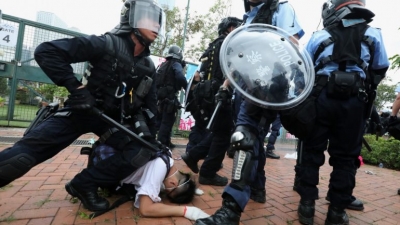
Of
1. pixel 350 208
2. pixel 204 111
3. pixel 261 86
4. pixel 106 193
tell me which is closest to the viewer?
pixel 261 86

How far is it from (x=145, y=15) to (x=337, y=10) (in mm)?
1582

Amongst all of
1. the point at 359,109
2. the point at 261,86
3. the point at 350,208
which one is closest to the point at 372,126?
the point at 350,208

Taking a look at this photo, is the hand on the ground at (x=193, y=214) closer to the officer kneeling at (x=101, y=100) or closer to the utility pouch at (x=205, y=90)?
the officer kneeling at (x=101, y=100)

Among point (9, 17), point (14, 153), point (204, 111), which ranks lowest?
point (14, 153)

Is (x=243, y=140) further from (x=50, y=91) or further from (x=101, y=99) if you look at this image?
(x=50, y=91)

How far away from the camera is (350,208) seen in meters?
2.66

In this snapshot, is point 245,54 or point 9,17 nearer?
point 245,54

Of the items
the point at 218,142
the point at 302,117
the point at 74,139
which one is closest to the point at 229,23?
the point at 218,142

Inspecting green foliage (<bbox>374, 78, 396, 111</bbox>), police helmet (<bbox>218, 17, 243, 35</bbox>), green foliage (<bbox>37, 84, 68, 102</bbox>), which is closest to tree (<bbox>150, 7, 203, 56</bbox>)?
green foliage (<bbox>37, 84, 68, 102</bbox>)

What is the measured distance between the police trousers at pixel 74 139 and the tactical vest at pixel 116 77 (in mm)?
196

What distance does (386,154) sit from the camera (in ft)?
19.8

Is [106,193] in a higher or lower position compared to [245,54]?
lower

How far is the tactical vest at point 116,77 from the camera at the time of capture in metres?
2.06

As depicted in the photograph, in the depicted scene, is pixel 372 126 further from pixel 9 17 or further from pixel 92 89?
pixel 9 17
